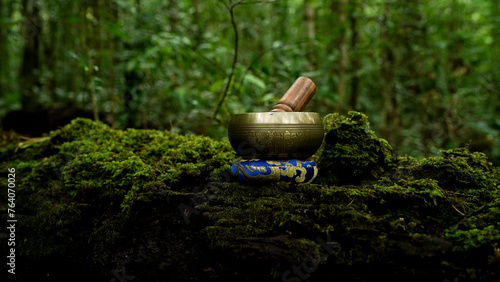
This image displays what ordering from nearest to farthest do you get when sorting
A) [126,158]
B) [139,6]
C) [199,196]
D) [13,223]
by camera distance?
1. [199,196]
2. [13,223]
3. [126,158]
4. [139,6]

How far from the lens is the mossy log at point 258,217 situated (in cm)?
160

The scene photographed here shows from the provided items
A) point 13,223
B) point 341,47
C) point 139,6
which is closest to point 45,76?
point 139,6

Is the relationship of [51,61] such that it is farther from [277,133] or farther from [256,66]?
[277,133]

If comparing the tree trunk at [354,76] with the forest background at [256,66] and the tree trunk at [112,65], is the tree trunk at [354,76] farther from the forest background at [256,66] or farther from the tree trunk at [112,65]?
the tree trunk at [112,65]

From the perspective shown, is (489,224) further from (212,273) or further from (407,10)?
(407,10)

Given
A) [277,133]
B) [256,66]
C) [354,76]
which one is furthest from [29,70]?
[277,133]

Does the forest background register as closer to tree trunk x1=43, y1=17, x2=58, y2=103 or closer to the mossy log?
tree trunk x1=43, y1=17, x2=58, y2=103

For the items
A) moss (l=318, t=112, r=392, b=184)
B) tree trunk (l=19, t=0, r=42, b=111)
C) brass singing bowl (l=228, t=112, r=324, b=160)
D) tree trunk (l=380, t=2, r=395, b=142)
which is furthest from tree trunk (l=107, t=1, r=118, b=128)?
tree trunk (l=380, t=2, r=395, b=142)

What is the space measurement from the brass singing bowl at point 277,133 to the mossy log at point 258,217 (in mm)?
214

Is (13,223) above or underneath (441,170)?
underneath

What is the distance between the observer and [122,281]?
188 centimetres

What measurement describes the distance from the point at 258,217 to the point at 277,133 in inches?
21.2

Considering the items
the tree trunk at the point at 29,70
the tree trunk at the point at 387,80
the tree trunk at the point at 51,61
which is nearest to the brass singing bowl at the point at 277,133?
the tree trunk at the point at 387,80

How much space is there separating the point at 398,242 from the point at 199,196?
113 centimetres
